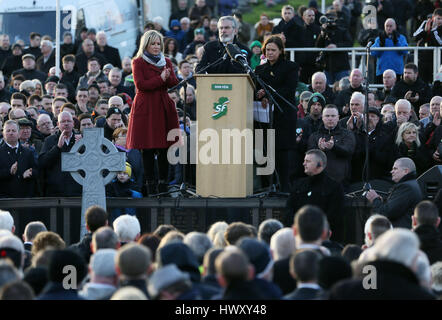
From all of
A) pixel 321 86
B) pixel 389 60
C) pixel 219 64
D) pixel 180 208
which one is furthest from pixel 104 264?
pixel 389 60

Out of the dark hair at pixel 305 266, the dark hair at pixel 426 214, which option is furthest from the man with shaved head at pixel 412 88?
the dark hair at pixel 305 266

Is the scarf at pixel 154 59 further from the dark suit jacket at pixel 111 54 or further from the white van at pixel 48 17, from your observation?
the white van at pixel 48 17

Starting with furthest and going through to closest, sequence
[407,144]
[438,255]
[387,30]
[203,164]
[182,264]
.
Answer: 1. [387,30]
2. [407,144]
3. [203,164]
4. [438,255]
5. [182,264]

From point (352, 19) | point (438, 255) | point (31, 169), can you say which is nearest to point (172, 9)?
point (352, 19)

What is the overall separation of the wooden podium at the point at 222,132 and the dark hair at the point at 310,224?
3804mm

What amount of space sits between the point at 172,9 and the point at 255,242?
2205cm

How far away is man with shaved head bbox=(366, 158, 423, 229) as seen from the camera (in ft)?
40.0

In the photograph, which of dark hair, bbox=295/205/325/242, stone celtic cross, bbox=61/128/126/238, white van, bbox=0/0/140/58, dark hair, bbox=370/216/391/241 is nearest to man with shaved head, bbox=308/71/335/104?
stone celtic cross, bbox=61/128/126/238

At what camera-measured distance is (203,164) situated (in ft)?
40.6

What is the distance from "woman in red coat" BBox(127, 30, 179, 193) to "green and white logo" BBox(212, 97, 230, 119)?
760 mm

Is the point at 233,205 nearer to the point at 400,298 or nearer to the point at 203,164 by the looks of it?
the point at 203,164

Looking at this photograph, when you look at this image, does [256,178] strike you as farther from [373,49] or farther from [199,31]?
[199,31]

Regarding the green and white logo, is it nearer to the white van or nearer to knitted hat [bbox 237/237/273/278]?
knitted hat [bbox 237/237/273/278]

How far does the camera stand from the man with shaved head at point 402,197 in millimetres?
12188
